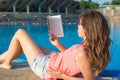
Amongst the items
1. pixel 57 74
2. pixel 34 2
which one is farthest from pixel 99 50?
pixel 34 2

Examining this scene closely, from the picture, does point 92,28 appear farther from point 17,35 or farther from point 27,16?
point 27,16

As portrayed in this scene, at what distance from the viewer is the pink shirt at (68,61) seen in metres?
2.24

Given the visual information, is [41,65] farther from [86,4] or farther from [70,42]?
[86,4]

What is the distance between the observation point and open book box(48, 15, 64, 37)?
2.55m

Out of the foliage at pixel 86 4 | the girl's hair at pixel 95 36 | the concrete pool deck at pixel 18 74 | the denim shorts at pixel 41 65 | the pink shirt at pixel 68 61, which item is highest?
the girl's hair at pixel 95 36

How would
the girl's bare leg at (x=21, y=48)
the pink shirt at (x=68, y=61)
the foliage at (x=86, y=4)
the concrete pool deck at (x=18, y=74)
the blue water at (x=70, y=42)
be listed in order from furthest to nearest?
the foliage at (x=86, y=4) < the blue water at (x=70, y=42) < the concrete pool deck at (x=18, y=74) < the girl's bare leg at (x=21, y=48) < the pink shirt at (x=68, y=61)

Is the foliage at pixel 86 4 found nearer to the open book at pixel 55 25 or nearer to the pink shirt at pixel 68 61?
the open book at pixel 55 25

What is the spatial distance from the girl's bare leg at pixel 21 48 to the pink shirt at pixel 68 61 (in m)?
0.36

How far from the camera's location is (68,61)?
228 cm

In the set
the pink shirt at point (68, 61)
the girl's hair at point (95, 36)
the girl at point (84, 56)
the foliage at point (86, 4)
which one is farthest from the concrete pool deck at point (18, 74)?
the foliage at point (86, 4)

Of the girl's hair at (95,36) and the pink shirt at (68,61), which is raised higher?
the girl's hair at (95,36)

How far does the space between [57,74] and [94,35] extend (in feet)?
1.39

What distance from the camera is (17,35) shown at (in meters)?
2.97

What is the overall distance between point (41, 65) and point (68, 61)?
0.33 meters
